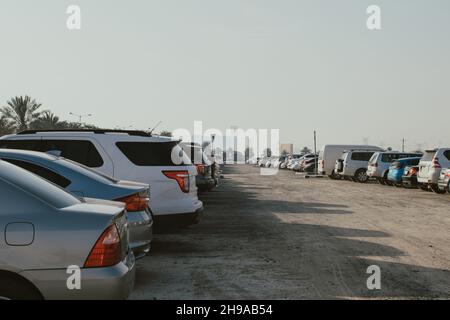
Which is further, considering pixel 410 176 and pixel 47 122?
pixel 47 122

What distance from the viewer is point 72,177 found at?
740 centimetres

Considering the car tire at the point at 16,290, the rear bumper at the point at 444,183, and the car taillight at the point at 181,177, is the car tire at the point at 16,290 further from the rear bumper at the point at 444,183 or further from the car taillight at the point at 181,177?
the rear bumper at the point at 444,183

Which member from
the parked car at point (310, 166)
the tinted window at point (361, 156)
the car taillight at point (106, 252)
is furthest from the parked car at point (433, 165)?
the parked car at point (310, 166)

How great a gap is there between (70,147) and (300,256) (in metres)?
3.76

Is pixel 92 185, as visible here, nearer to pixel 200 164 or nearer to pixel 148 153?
pixel 148 153

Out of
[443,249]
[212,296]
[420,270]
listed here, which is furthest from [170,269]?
[443,249]

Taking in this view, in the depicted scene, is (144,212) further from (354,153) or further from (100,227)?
(354,153)

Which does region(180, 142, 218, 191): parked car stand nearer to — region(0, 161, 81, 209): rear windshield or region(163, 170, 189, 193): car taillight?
region(163, 170, 189, 193): car taillight

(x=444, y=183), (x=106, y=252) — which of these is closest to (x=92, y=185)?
(x=106, y=252)

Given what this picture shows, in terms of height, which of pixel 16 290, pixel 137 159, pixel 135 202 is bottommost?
pixel 16 290

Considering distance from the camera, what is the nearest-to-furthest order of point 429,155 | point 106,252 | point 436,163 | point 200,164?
1. point 106,252
2. point 200,164
3. point 436,163
4. point 429,155

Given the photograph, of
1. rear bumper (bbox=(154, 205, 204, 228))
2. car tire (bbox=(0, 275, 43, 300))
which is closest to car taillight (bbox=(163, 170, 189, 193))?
rear bumper (bbox=(154, 205, 204, 228))

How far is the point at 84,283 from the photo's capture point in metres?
4.77

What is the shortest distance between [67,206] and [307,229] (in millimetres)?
8622
